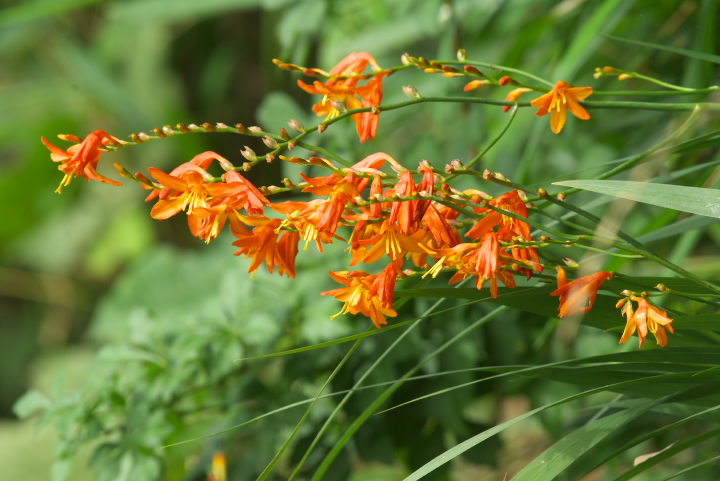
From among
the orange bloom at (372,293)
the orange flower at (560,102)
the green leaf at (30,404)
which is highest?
the orange flower at (560,102)

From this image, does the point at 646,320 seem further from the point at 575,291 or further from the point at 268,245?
the point at 268,245

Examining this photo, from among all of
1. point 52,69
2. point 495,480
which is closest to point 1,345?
point 52,69

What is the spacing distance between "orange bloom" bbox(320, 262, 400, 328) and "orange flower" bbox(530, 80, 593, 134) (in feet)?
0.45

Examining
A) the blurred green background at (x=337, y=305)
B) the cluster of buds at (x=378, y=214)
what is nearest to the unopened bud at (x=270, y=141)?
the cluster of buds at (x=378, y=214)

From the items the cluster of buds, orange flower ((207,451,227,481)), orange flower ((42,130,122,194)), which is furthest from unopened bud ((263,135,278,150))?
orange flower ((207,451,227,481))

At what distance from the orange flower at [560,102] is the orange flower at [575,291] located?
0.10 m

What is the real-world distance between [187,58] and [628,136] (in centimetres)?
171

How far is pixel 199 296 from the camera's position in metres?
1.32

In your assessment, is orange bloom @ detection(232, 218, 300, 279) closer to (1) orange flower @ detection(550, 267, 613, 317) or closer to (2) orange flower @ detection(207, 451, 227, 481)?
(1) orange flower @ detection(550, 267, 613, 317)

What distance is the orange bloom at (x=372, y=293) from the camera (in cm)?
46

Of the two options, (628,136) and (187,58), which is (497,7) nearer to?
(628,136)

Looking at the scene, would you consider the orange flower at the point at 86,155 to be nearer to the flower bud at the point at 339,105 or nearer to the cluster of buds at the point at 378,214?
the cluster of buds at the point at 378,214

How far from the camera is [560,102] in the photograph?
48 centimetres

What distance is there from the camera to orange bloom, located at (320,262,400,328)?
1.49 feet
